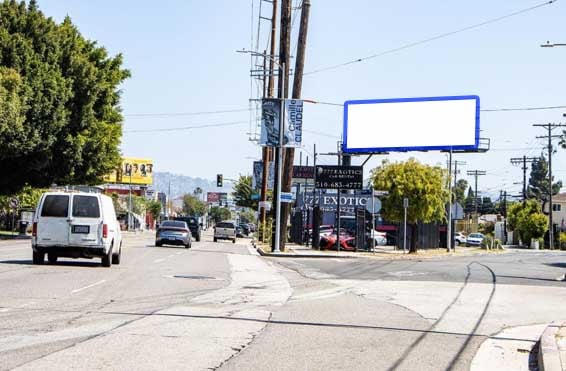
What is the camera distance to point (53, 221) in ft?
74.5

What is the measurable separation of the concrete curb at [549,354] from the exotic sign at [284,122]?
28658mm

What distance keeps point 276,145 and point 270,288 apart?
2081 centimetres

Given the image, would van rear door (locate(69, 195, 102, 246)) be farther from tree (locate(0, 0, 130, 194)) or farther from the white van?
tree (locate(0, 0, 130, 194))

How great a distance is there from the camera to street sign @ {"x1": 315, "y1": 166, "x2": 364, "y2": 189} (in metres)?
44.8

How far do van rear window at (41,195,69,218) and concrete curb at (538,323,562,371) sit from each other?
48.3ft

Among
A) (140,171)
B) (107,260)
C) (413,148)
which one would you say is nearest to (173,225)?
(413,148)

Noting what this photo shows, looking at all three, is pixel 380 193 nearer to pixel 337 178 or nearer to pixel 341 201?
pixel 337 178

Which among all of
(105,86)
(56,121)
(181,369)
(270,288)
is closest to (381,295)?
(270,288)

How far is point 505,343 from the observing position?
1188 cm

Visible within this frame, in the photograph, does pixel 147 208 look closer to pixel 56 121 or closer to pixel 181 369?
pixel 56 121

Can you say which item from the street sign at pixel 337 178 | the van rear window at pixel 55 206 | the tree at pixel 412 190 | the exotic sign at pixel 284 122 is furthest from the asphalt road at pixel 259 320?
the street sign at pixel 337 178

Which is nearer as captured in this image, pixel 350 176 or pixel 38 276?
pixel 38 276

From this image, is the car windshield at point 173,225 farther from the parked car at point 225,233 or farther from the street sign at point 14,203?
the parked car at point 225,233

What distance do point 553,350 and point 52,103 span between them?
127 feet
